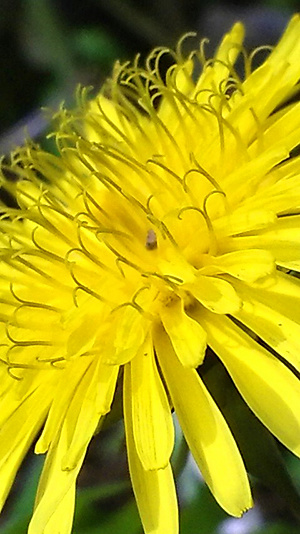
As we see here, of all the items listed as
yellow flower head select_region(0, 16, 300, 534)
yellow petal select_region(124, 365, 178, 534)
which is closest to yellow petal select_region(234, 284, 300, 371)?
yellow flower head select_region(0, 16, 300, 534)

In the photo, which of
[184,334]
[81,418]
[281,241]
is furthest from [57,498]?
[281,241]

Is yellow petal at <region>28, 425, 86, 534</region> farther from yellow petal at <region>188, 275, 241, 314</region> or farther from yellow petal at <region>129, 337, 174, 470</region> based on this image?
yellow petal at <region>188, 275, 241, 314</region>

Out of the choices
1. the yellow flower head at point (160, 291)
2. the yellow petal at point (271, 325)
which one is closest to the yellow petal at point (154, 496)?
the yellow flower head at point (160, 291)

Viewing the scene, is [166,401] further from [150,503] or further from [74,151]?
[74,151]

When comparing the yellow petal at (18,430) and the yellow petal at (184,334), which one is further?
the yellow petal at (18,430)

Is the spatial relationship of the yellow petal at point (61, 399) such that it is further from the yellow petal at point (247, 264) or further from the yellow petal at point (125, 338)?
the yellow petal at point (247, 264)
